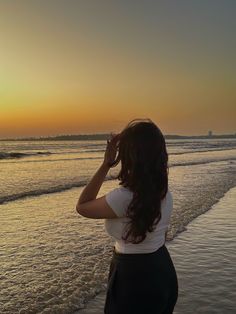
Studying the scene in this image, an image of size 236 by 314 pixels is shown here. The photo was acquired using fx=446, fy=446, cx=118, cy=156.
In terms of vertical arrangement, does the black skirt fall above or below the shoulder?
below

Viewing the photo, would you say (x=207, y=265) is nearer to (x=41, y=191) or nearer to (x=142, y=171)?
(x=142, y=171)

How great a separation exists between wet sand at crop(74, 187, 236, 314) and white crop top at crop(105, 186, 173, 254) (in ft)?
8.94

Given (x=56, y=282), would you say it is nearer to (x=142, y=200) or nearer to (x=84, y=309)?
(x=84, y=309)

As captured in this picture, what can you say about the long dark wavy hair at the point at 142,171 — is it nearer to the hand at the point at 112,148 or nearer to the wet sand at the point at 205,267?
the hand at the point at 112,148

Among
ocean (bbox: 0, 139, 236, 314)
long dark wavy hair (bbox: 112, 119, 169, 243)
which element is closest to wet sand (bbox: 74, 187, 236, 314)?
ocean (bbox: 0, 139, 236, 314)

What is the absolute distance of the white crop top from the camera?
8.91 feet

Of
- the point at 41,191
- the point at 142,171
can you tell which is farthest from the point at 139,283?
the point at 41,191

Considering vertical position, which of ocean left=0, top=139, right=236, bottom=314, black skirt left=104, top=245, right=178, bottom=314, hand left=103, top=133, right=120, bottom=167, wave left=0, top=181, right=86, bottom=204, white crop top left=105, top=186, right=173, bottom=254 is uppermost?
hand left=103, top=133, right=120, bottom=167

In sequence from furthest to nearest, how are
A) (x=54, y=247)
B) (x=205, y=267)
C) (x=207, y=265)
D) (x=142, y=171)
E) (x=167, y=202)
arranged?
1. (x=54, y=247)
2. (x=207, y=265)
3. (x=205, y=267)
4. (x=167, y=202)
5. (x=142, y=171)

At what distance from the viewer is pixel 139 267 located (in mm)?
2775

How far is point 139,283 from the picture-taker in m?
2.78

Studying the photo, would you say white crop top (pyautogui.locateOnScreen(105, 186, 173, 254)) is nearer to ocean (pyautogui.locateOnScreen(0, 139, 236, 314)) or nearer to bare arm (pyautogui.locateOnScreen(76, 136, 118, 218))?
bare arm (pyautogui.locateOnScreen(76, 136, 118, 218))

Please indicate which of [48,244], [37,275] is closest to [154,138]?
[37,275]

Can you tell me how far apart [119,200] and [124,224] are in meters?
0.17
